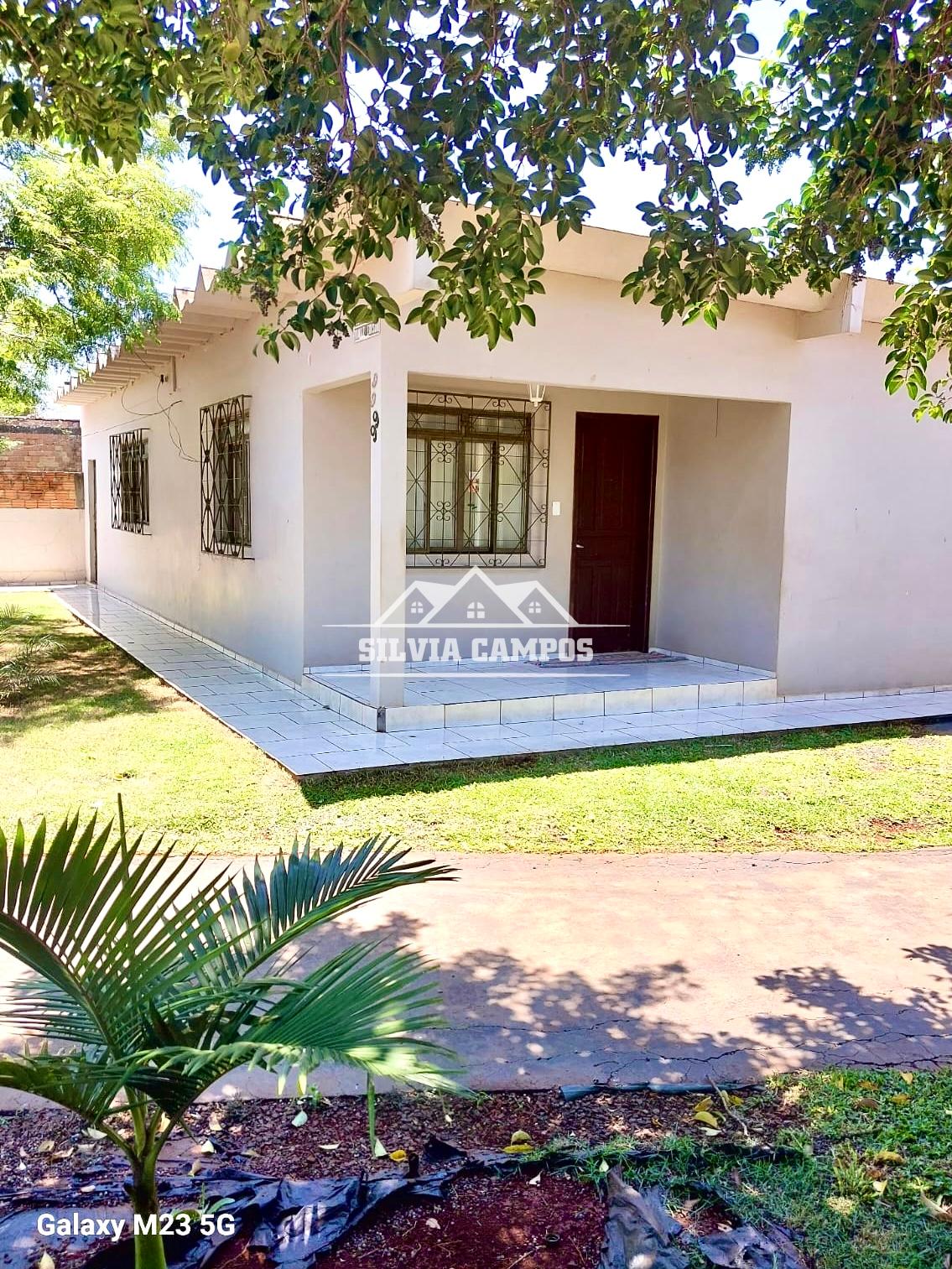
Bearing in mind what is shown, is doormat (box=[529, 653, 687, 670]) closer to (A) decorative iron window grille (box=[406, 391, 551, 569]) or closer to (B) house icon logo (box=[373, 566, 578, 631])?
(B) house icon logo (box=[373, 566, 578, 631])

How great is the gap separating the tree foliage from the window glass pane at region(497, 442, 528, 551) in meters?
3.47

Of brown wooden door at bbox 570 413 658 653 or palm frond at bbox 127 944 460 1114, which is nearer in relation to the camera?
palm frond at bbox 127 944 460 1114

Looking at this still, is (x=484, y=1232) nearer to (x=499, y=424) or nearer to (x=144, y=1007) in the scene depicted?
(x=144, y=1007)

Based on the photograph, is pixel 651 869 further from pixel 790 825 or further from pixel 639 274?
pixel 639 274

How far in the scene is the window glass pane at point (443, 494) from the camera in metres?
9.19

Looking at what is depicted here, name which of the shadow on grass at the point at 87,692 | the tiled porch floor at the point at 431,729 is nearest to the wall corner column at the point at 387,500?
the tiled porch floor at the point at 431,729

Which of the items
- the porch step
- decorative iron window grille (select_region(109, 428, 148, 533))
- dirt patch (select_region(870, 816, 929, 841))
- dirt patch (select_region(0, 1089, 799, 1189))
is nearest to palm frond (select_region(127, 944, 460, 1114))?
dirt patch (select_region(0, 1089, 799, 1189))

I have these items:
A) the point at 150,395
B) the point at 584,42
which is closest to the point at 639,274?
the point at 584,42

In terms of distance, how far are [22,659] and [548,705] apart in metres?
5.29

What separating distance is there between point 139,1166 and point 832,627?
312 inches

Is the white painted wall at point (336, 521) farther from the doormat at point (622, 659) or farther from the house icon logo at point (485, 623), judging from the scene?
the doormat at point (622, 659)

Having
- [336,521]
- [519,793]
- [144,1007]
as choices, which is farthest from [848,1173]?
[336,521]

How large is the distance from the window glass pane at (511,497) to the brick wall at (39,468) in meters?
12.1

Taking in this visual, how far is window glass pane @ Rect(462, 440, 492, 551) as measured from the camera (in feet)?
30.6
